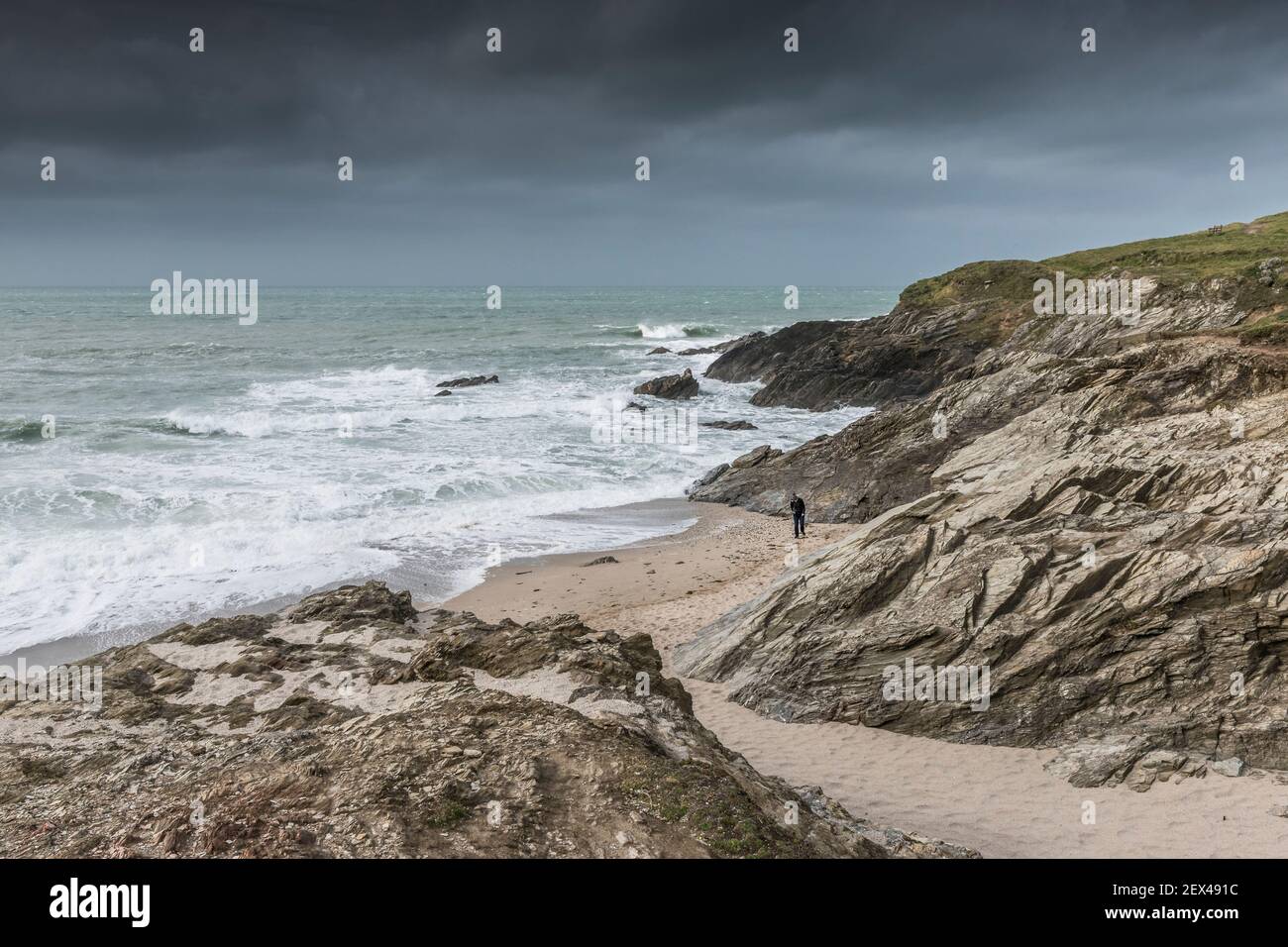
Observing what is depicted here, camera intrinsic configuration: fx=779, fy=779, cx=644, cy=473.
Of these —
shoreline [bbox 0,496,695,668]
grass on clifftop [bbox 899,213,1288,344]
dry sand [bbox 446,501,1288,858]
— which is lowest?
dry sand [bbox 446,501,1288,858]

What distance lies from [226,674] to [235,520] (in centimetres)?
1434

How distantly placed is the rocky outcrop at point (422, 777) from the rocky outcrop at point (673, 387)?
139 feet

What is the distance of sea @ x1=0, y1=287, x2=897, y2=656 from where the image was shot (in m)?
22.1

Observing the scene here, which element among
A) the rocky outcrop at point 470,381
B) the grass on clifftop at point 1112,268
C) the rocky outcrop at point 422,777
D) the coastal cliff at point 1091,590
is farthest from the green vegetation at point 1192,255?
the rocky outcrop at point 470,381

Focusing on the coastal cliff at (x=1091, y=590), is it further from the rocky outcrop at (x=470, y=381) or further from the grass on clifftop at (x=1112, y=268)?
the rocky outcrop at (x=470, y=381)

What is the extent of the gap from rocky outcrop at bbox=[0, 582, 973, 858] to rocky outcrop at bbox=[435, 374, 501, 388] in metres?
49.8

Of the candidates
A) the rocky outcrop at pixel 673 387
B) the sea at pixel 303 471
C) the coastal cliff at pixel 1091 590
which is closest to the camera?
the coastal cliff at pixel 1091 590

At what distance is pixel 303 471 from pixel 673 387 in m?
27.6

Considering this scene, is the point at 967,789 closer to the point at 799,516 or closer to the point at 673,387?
the point at 799,516

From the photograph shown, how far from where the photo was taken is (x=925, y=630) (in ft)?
45.4

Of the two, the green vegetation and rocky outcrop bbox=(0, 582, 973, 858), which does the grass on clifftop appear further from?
rocky outcrop bbox=(0, 582, 973, 858)

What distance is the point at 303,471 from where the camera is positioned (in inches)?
1312

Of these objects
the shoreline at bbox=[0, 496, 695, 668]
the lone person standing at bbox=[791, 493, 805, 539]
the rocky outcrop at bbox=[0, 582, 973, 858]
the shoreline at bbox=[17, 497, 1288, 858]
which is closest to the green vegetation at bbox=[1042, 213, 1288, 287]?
the lone person standing at bbox=[791, 493, 805, 539]

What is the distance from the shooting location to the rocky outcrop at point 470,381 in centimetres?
6103
